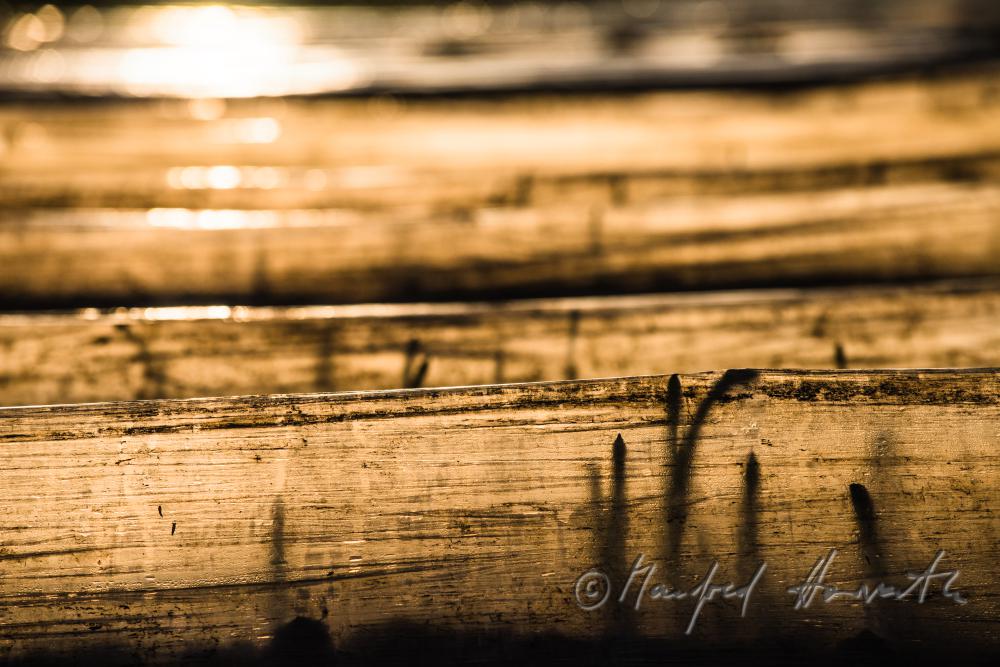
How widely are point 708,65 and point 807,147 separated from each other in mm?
312

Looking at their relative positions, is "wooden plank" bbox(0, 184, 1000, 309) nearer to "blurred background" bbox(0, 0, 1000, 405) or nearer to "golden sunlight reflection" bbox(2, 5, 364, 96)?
"blurred background" bbox(0, 0, 1000, 405)

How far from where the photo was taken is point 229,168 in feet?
3.95

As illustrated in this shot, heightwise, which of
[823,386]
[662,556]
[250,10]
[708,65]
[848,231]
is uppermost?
[250,10]

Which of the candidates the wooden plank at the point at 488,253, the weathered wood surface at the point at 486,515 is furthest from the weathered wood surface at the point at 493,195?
the weathered wood surface at the point at 486,515

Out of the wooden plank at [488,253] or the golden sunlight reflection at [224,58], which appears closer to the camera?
the wooden plank at [488,253]

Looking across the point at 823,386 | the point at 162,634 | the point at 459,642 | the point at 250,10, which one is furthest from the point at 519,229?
the point at 250,10

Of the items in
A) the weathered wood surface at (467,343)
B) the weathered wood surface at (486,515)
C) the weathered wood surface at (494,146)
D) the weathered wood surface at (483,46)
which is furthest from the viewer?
the weathered wood surface at (483,46)

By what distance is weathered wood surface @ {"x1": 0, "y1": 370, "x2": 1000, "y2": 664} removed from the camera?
736mm

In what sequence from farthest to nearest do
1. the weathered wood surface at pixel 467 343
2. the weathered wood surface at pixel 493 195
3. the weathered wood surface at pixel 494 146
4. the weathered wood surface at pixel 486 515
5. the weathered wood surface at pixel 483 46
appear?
the weathered wood surface at pixel 483 46 < the weathered wood surface at pixel 494 146 < the weathered wood surface at pixel 493 195 < the weathered wood surface at pixel 467 343 < the weathered wood surface at pixel 486 515

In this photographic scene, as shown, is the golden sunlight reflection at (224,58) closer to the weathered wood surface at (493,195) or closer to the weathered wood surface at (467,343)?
the weathered wood surface at (493,195)

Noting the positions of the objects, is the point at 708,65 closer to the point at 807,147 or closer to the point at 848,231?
the point at 807,147

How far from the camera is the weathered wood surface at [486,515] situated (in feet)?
2.42

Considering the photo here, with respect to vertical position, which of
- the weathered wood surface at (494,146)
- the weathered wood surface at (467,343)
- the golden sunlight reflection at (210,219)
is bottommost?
the weathered wood surface at (467,343)

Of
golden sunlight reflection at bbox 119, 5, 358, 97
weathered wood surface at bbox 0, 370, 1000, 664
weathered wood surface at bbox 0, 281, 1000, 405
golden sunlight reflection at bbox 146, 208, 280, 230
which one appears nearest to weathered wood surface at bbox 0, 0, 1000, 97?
golden sunlight reflection at bbox 119, 5, 358, 97
